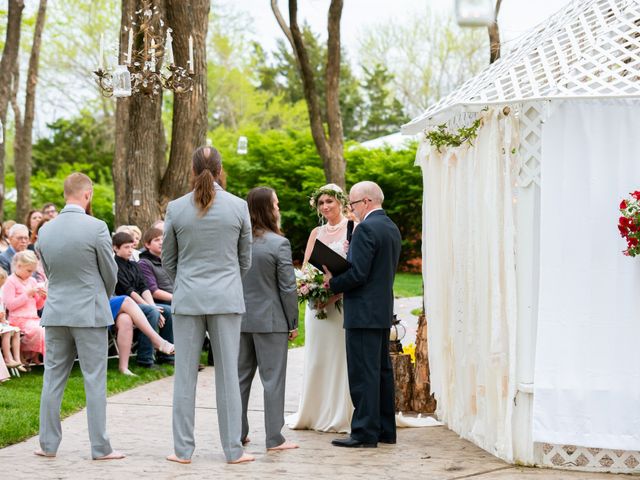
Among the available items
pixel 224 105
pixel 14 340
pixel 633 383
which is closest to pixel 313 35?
pixel 224 105

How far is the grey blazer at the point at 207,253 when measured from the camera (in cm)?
698

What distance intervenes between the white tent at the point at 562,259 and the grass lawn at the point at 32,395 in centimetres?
358

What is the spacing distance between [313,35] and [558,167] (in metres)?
46.0

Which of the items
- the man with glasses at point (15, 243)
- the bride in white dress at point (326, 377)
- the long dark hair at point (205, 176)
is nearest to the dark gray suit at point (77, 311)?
the long dark hair at point (205, 176)

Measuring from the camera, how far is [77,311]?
7004mm

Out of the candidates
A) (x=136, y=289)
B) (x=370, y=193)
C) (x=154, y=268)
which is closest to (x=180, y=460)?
(x=370, y=193)

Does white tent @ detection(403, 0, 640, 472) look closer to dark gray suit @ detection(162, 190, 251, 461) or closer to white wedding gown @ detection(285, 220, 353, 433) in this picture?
white wedding gown @ detection(285, 220, 353, 433)

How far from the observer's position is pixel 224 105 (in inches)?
1889

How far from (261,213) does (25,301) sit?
4056mm

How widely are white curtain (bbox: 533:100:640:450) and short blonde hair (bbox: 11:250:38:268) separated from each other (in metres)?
5.74

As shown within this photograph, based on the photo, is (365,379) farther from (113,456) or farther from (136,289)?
(136,289)

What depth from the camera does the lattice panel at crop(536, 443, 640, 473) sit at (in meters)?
7.11

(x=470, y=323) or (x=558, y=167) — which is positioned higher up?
(x=558, y=167)

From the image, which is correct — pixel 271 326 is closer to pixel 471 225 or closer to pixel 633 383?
pixel 471 225
